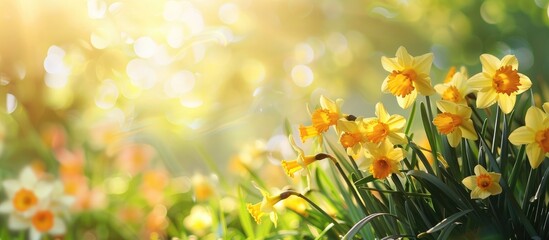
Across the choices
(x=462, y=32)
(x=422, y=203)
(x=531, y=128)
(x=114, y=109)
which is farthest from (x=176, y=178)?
(x=462, y=32)

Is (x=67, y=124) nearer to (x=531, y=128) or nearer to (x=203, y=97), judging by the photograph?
(x=203, y=97)

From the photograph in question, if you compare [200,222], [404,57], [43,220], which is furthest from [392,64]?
[43,220]

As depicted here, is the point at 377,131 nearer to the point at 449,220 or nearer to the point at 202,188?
the point at 449,220

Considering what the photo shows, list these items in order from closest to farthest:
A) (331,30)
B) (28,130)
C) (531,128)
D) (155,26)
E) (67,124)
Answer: (531,128) < (28,130) < (67,124) < (155,26) < (331,30)

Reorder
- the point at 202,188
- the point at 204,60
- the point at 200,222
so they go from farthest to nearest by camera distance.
Result: the point at 204,60
the point at 202,188
the point at 200,222

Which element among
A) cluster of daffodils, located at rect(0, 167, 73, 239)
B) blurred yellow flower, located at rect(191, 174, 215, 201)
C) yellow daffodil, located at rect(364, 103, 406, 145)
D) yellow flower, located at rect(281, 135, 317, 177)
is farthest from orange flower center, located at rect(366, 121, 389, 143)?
cluster of daffodils, located at rect(0, 167, 73, 239)

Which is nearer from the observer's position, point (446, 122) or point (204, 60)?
point (446, 122)

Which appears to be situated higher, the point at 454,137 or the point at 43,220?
the point at 454,137

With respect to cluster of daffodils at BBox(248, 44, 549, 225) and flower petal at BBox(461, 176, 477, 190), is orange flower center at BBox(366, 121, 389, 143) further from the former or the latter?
flower petal at BBox(461, 176, 477, 190)
